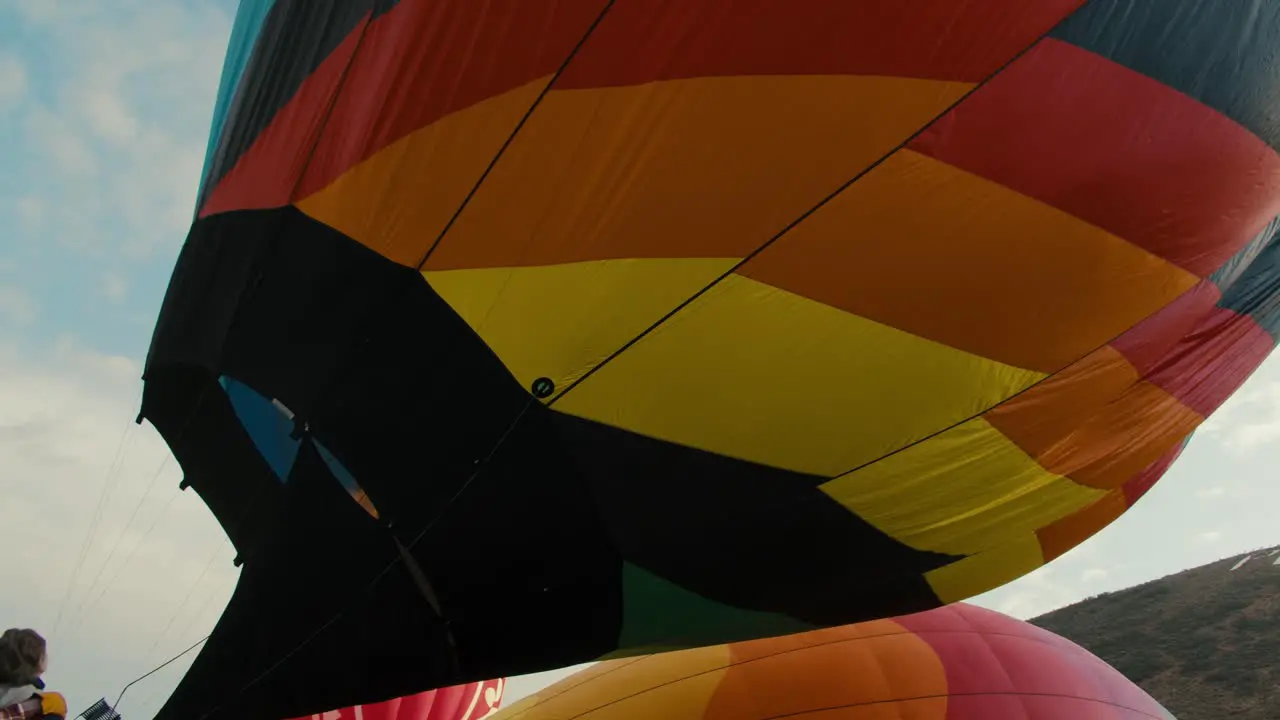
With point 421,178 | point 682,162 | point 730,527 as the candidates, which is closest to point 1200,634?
point 730,527

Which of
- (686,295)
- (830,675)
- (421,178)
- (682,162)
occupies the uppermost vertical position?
(421,178)

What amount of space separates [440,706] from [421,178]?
6348mm

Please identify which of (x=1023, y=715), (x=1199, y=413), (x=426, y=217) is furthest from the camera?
(x=1023, y=715)

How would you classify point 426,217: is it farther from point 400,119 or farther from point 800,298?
point 800,298

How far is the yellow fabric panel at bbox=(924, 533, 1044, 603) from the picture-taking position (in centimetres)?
434

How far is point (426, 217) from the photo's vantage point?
3.23m

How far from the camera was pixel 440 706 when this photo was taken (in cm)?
821

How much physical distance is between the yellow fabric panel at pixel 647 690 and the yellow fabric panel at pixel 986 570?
1.81 m

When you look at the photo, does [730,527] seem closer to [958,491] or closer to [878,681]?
[958,491]

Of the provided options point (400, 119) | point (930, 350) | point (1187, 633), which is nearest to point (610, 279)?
point (400, 119)

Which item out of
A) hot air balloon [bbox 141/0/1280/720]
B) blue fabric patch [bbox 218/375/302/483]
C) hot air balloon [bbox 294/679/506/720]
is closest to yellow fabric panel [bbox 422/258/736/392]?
hot air balloon [bbox 141/0/1280/720]

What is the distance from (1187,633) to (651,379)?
3313 cm

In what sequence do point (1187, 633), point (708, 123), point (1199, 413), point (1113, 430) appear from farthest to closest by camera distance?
point (1187, 633), point (1199, 413), point (1113, 430), point (708, 123)

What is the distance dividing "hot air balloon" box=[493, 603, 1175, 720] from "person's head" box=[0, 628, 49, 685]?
3741 mm
